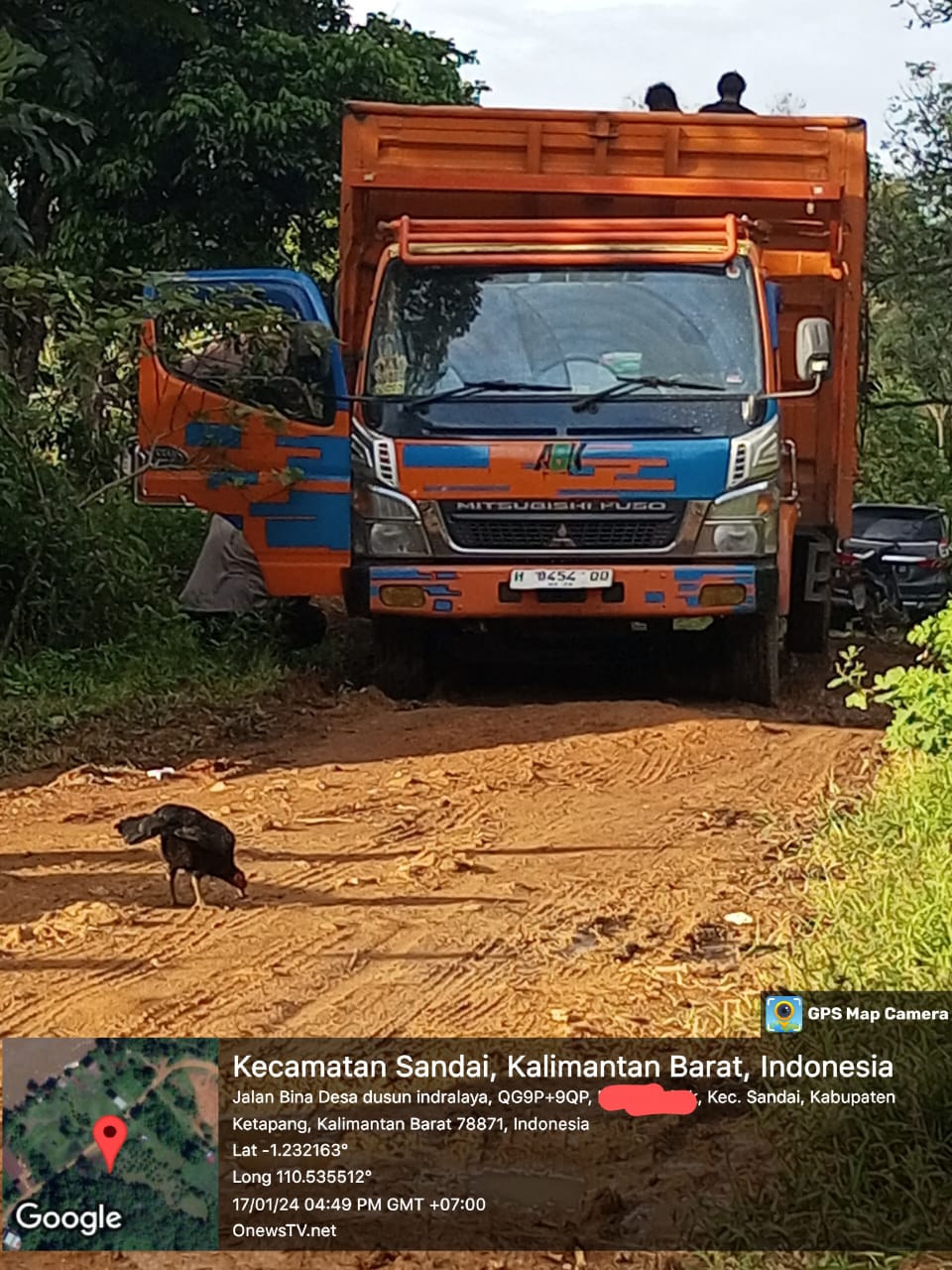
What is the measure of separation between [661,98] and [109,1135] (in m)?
8.90

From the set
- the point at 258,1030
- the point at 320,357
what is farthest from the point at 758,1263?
the point at 320,357

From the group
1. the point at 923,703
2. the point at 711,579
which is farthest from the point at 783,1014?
the point at 711,579

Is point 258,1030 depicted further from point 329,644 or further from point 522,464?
point 329,644

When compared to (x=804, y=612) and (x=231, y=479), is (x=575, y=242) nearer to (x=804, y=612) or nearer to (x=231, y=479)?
(x=231, y=479)

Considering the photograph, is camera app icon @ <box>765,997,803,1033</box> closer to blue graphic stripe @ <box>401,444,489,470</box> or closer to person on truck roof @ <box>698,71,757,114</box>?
blue graphic stripe @ <box>401,444,489,470</box>

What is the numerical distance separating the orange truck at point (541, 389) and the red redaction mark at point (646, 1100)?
16.7ft

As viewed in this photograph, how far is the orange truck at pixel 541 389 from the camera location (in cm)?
871

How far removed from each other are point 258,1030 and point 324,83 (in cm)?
1142

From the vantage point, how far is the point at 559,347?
891 cm

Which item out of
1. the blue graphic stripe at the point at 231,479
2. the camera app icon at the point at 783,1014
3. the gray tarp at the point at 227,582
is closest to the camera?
the camera app icon at the point at 783,1014

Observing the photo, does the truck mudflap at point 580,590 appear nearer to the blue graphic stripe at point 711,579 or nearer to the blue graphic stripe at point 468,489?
the blue graphic stripe at point 711,579

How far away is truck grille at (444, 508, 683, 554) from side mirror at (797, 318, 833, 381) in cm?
111

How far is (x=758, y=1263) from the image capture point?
3.09m

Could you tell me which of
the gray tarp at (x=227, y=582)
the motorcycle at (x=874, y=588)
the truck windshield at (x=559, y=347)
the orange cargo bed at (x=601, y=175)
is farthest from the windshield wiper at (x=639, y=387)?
the motorcycle at (x=874, y=588)
